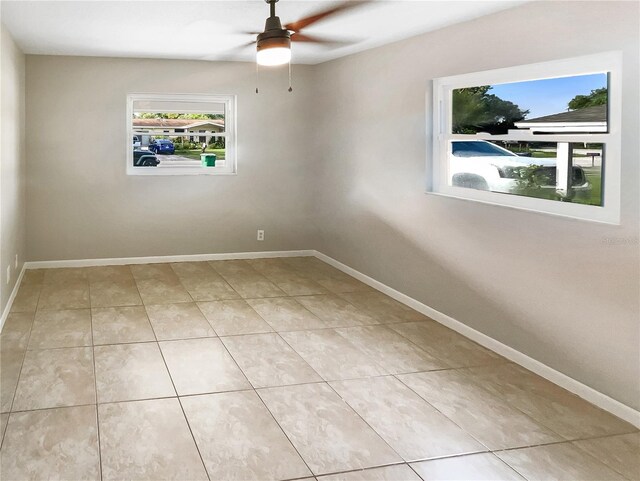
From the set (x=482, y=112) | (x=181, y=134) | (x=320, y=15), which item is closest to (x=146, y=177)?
(x=181, y=134)

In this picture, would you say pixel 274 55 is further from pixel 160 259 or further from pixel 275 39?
pixel 160 259

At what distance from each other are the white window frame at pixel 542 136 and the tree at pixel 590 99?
6 cm

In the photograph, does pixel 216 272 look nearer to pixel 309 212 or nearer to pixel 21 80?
pixel 309 212

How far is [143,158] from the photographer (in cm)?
679

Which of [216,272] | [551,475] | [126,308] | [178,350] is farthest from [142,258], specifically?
[551,475]

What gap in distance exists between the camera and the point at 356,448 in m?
2.80

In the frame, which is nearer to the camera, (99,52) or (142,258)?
(99,52)

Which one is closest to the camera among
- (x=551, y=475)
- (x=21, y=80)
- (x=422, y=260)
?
(x=551, y=475)

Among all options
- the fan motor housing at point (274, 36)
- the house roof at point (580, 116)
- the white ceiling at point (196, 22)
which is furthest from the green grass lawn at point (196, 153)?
the house roof at point (580, 116)

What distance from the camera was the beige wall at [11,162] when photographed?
4.63m

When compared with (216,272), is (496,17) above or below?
above

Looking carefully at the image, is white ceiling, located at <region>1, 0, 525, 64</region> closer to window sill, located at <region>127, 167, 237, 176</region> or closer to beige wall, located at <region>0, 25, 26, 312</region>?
beige wall, located at <region>0, 25, 26, 312</region>

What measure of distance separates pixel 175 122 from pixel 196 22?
2.46 meters

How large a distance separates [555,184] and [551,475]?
68.8 inches
